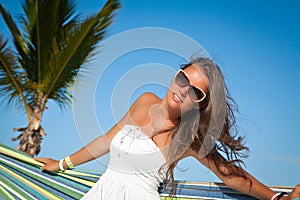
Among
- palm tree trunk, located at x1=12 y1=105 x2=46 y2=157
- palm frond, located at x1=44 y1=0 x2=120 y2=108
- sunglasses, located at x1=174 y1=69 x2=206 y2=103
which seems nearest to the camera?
sunglasses, located at x1=174 y1=69 x2=206 y2=103

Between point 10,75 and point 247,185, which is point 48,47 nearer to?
point 10,75

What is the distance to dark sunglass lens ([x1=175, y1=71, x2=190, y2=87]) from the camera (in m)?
2.16

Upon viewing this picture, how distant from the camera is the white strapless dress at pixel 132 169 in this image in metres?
2.19

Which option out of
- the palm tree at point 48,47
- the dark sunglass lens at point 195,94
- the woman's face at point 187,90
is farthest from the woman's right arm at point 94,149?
the palm tree at point 48,47

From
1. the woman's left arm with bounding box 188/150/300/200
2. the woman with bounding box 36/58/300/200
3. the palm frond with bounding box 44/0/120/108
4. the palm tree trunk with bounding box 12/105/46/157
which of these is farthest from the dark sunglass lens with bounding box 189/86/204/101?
the palm tree trunk with bounding box 12/105/46/157

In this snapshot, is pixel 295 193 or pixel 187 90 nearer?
pixel 295 193

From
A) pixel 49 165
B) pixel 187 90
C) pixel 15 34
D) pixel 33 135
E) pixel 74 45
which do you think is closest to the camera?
pixel 187 90

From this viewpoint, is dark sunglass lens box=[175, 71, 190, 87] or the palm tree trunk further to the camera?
the palm tree trunk

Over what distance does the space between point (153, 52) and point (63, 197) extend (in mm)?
1025

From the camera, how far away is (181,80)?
217 cm

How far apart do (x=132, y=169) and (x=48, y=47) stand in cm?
463

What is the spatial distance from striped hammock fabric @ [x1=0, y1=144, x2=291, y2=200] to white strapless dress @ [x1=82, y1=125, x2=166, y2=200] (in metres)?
0.14

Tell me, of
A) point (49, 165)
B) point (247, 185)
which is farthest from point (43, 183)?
point (247, 185)

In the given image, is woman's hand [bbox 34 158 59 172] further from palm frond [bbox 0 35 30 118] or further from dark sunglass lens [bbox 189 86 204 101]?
palm frond [bbox 0 35 30 118]
